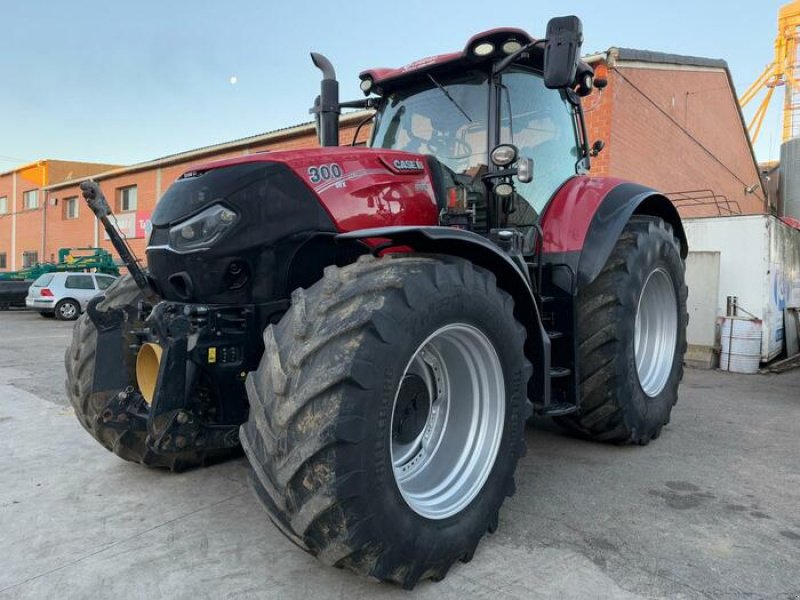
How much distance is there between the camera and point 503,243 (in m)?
3.38

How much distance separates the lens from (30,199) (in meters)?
34.2

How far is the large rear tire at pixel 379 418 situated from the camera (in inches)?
79.7

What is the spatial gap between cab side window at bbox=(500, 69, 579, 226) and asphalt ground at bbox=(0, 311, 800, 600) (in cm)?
170

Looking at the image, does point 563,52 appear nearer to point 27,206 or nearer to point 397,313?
point 397,313

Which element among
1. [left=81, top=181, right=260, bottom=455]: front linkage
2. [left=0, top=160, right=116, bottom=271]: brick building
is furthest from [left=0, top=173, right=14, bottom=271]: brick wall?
[left=81, top=181, right=260, bottom=455]: front linkage

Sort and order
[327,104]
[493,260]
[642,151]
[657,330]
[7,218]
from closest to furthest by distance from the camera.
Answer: [493,260] < [327,104] < [657,330] < [642,151] < [7,218]

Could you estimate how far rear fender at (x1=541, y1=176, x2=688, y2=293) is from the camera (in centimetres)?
356

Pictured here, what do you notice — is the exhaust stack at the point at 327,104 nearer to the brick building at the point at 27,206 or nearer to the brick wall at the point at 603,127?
the brick wall at the point at 603,127

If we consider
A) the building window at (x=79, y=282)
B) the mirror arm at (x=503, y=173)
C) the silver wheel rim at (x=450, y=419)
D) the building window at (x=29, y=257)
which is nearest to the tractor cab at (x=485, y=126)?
the mirror arm at (x=503, y=173)

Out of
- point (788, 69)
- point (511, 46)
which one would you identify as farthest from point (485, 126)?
point (788, 69)

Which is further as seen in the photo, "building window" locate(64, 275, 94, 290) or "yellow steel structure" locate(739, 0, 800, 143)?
"yellow steel structure" locate(739, 0, 800, 143)

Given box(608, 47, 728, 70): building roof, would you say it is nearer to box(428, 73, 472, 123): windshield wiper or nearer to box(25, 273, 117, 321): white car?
box(428, 73, 472, 123): windshield wiper

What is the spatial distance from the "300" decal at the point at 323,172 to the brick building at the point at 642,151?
1.78 metres

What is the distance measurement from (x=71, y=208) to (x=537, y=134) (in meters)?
30.7
